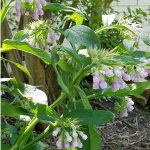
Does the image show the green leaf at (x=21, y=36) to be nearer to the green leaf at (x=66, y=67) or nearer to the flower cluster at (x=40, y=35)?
the flower cluster at (x=40, y=35)

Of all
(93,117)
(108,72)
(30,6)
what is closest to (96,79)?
A: (108,72)

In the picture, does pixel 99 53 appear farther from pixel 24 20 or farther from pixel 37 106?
pixel 24 20

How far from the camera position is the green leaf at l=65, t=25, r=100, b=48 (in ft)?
4.83

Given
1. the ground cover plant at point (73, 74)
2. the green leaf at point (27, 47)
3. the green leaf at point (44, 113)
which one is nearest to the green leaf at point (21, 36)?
the ground cover plant at point (73, 74)

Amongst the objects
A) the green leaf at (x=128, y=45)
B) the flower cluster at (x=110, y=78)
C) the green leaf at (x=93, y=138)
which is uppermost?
the green leaf at (x=128, y=45)

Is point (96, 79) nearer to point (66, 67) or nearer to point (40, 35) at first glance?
point (66, 67)

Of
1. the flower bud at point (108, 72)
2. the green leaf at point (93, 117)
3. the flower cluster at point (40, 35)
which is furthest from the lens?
the flower cluster at point (40, 35)

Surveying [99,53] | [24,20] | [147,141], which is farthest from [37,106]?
[147,141]

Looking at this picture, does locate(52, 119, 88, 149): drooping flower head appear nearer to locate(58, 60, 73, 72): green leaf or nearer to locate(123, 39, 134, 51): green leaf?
locate(58, 60, 73, 72): green leaf

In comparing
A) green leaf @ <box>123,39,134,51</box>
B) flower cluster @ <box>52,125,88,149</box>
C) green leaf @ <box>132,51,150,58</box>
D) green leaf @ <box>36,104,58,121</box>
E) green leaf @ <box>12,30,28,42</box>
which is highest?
green leaf @ <box>12,30,28,42</box>

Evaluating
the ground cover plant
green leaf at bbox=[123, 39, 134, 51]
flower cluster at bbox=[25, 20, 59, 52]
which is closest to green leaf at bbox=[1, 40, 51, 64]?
the ground cover plant

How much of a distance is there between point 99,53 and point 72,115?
242 mm

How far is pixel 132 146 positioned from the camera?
3.00 meters

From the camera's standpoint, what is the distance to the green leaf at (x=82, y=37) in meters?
1.47
